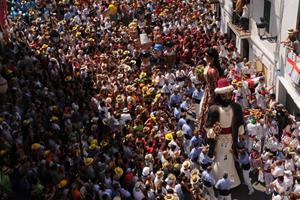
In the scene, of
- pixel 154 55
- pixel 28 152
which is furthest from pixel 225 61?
pixel 28 152

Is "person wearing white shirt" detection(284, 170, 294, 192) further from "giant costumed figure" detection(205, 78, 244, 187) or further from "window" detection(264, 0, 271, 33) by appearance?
"window" detection(264, 0, 271, 33)

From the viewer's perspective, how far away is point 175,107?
54.4 ft

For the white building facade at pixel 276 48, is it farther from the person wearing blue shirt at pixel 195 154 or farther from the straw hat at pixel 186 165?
the straw hat at pixel 186 165

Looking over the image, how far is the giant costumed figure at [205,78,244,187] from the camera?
11.9 m

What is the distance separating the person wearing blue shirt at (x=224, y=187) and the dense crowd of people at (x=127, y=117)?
3 centimetres

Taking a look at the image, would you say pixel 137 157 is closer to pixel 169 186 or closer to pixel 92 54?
pixel 169 186

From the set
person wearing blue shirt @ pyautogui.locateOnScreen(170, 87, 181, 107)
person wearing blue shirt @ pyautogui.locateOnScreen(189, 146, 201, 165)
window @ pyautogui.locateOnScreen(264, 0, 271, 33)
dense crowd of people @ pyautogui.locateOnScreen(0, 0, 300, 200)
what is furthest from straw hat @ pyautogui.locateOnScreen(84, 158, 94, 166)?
window @ pyautogui.locateOnScreen(264, 0, 271, 33)

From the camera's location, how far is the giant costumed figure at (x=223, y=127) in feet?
39.0

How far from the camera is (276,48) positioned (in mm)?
17531

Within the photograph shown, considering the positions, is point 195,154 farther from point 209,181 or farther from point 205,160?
point 209,181

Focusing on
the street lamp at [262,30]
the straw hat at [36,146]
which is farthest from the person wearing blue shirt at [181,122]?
the street lamp at [262,30]

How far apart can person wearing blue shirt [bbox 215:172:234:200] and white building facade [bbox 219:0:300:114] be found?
4.44 meters

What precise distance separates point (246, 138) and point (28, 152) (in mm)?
6156

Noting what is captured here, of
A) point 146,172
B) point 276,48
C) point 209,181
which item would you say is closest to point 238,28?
point 276,48
